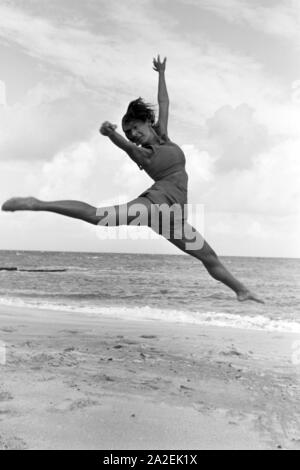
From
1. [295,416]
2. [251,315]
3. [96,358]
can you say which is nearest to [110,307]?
[251,315]

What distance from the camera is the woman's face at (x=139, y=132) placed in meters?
3.66

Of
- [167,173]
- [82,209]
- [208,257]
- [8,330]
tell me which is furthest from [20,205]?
[8,330]

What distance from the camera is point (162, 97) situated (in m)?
3.75

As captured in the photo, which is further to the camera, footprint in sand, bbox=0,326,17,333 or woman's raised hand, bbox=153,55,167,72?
footprint in sand, bbox=0,326,17,333

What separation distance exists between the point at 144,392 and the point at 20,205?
3.67m

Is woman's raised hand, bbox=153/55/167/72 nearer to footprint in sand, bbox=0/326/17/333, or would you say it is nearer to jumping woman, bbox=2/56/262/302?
jumping woman, bbox=2/56/262/302

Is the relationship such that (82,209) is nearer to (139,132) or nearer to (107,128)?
(107,128)

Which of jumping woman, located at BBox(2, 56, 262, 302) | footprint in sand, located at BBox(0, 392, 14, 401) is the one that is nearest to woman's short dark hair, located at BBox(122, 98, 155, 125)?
jumping woman, located at BBox(2, 56, 262, 302)

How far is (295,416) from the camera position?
19.1 ft

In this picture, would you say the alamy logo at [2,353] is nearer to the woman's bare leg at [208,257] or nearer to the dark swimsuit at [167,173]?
the woman's bare leg at [208,257]

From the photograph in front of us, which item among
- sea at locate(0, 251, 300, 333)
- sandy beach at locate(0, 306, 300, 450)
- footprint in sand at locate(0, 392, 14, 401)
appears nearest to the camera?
sandy beach at locate(0, 306, 300, 450)

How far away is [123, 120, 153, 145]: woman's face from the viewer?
366cm

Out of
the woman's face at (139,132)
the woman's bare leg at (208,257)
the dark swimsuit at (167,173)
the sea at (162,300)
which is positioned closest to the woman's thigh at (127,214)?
the dark swimsuit at (167,173)

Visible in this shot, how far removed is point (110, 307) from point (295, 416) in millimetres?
12476
